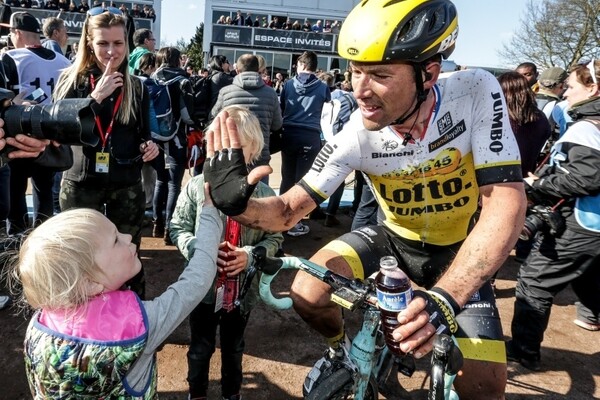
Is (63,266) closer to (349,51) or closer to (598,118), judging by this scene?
(349,51)

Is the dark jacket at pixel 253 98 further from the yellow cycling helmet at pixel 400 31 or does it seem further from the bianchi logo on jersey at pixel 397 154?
the yellow cycling helmet at pixel 400 31

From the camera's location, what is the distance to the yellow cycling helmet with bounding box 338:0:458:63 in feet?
6.42

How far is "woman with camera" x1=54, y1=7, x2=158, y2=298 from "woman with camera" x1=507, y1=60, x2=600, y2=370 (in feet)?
9.95

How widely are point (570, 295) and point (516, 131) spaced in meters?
2.02

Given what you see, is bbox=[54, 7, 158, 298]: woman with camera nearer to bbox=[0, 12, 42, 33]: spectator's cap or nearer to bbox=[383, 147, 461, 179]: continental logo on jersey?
bbox=[0, 12, 42, 33]: spectator's cap

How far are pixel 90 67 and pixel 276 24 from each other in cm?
3040

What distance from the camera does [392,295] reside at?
1.45 m

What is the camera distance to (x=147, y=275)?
14.6ft

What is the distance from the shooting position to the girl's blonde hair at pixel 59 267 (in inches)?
58.9

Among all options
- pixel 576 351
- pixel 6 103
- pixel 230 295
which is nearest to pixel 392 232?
pixel 230 295

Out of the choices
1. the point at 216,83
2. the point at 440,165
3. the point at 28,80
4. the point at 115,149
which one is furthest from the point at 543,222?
the point at 28,80

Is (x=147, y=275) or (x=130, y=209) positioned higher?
(x=130, y=209)

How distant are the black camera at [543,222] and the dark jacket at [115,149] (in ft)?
10.0

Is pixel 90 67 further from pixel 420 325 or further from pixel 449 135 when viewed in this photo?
pixel 420 325
